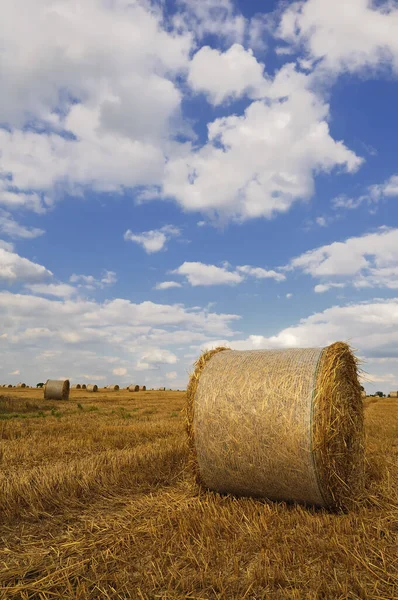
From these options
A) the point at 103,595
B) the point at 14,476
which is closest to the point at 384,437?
the point at 14,476

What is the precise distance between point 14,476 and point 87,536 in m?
2.09

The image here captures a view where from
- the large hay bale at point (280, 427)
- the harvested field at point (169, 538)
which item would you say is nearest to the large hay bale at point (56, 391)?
the harvested field at point (169, 538)

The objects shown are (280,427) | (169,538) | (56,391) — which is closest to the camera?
(169,538)

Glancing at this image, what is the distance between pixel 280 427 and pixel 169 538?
1820 millimetres

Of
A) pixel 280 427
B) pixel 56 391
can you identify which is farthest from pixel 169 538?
pixel 56 391

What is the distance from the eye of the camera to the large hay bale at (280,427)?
546cm

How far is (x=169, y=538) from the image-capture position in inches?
176

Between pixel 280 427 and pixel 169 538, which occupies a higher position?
pixel 280 427

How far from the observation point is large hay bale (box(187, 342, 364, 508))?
5465mm

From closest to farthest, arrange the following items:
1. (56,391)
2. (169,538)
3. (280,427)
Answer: (169,538) → (280,427) → (56,391)

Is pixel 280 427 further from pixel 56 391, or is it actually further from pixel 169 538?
pixel 56 391

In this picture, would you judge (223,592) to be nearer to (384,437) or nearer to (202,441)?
(202,441)

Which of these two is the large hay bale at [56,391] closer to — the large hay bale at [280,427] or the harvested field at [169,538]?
the harvested field at [169,538]

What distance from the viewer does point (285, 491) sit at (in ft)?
18.6
